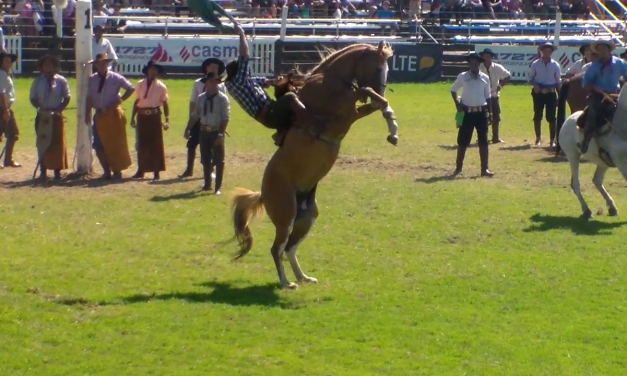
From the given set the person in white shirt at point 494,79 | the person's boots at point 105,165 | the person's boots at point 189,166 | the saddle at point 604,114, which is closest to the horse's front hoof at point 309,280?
the saddle at point 604,114

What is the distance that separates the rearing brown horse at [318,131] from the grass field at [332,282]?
70cm

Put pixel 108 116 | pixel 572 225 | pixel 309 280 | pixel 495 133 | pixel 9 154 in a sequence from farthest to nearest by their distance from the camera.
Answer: pixel 495 133 → pixel 9 154 → pixel 108 116 → pixel 572 225 → pixel 309 280

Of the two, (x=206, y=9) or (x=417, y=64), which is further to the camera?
(x=417, y=64)

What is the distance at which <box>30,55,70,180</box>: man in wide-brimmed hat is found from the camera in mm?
15047

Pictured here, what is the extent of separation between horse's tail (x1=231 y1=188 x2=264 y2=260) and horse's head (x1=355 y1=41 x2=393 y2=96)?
5.07 feet

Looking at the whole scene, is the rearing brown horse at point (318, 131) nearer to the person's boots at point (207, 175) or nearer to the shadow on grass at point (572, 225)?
the shadow on grass at point (572, 225)

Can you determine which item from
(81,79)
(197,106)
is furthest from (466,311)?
(81,79)

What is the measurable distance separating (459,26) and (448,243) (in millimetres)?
21917

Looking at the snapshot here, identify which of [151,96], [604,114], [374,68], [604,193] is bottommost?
[604,193]

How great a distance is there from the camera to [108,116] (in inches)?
592

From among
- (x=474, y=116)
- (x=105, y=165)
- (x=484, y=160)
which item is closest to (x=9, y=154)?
(x=105, y=165)

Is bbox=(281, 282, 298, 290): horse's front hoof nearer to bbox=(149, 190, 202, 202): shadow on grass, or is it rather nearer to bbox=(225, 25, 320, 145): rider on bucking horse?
bbox=(225, 25, 320, 145): rider on bucking horse

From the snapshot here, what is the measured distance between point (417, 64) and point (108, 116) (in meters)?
16.7

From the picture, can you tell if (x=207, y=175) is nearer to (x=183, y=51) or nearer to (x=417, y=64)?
(x=183, y=51)
